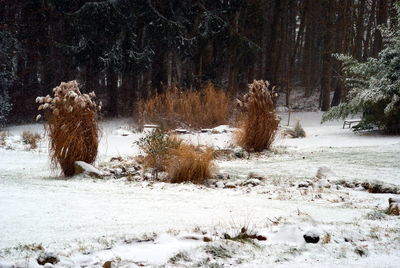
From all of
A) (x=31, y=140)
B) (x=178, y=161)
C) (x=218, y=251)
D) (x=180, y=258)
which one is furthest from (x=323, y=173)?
(x=31, y=140)

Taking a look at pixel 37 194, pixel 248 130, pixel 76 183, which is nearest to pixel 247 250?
pixel 37 194

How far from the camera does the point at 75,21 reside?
14031 millimetres

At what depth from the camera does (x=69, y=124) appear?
4.75m

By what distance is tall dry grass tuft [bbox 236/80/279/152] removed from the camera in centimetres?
681

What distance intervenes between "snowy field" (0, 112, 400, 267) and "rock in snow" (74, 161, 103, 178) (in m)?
0.13

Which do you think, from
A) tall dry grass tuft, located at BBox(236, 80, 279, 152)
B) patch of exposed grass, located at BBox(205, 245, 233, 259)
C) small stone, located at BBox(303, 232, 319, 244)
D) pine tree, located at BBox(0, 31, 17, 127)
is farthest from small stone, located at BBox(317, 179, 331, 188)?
pine tree, located at BBox(0, 31, 17, 127)

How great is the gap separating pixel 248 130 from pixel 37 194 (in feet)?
13.1

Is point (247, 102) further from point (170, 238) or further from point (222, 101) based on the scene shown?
point (170, 238)

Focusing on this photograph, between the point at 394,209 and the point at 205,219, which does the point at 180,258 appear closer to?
the point at 205,219

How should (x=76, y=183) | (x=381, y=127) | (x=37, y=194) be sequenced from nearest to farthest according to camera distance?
(x=37, y=194)
(x=76, y=183)
(x=381, y=127)

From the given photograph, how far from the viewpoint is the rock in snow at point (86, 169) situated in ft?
15.6

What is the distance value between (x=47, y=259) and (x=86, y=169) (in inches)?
110

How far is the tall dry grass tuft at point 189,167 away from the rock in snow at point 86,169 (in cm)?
79

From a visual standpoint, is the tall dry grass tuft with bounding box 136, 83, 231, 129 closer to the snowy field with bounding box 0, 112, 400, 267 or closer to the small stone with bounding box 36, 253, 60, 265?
the snowy field with bounding box 0, 112, 400, 267
